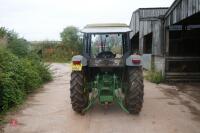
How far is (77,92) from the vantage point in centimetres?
711

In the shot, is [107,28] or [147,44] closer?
[107,28]

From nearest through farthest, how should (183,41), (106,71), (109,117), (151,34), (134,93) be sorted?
(134,93), (109,117), (106,71), (183,41), (151,34)

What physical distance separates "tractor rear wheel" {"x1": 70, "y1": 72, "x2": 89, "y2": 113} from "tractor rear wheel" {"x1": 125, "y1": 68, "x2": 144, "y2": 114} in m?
1.10

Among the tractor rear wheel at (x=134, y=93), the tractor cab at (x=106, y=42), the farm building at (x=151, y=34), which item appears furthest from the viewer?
the farm building at (x=151, y=34)

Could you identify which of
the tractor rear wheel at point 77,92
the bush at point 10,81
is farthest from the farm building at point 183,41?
the bush at point 10,81

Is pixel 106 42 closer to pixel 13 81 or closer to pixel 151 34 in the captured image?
pixel 13 81

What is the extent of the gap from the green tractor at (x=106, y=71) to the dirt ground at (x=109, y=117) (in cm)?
36

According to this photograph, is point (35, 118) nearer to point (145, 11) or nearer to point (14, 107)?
point (14, 107)

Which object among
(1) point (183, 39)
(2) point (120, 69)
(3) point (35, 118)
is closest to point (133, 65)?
(2) point (120, 69)

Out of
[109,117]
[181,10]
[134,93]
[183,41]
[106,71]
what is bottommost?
[109,117]

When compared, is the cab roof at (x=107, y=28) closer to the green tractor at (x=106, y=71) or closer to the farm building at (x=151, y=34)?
the green tractor at (x=106, y=71)

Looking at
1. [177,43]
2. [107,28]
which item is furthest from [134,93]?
[177,43]

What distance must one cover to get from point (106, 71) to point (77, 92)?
42.9 inches

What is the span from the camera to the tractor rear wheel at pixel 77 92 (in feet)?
23.3
